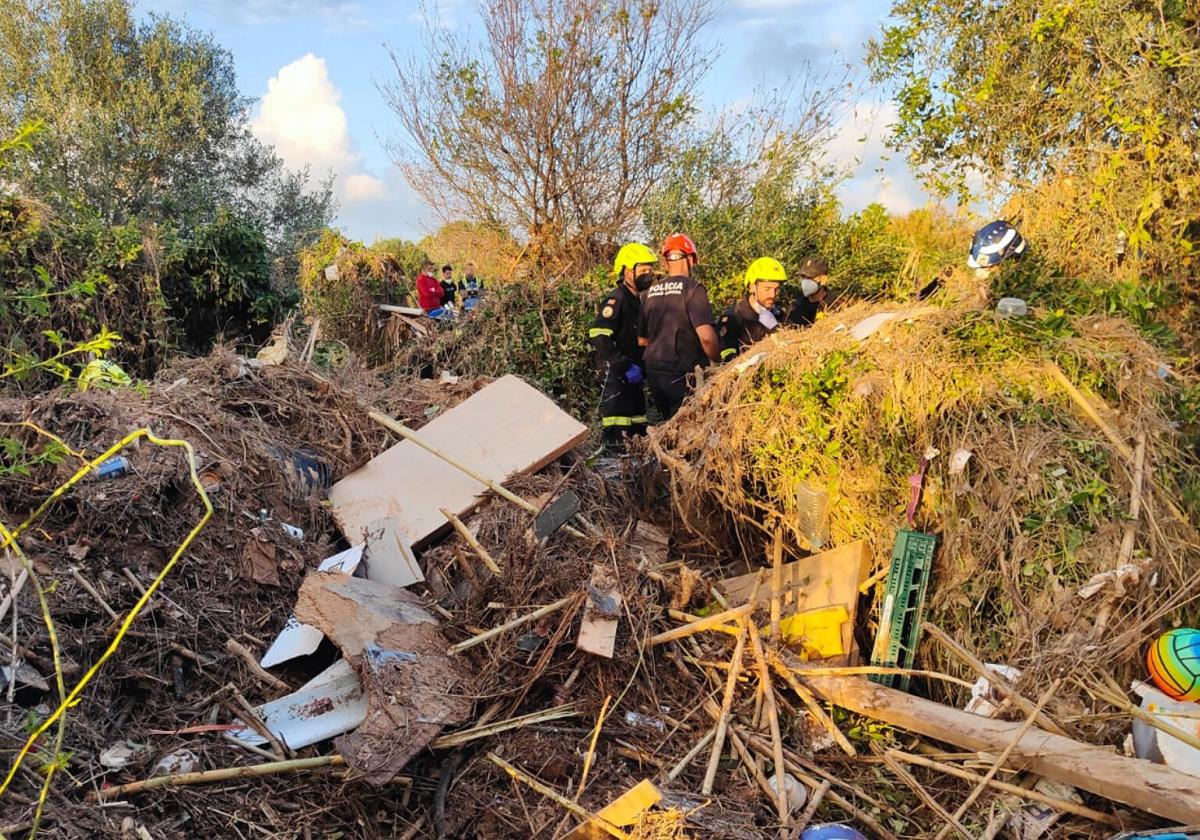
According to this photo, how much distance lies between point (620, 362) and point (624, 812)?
408cm

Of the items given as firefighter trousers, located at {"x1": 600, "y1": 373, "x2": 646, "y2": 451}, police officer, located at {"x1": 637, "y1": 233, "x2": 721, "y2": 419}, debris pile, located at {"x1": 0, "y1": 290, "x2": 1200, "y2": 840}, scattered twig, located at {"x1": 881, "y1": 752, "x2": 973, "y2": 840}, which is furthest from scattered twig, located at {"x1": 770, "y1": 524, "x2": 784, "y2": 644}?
firefighter trousers, located at {"x1": 600, "y1": 373, "x2": 646, "y2": 451}

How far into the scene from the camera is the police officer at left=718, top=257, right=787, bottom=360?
6.34 metres

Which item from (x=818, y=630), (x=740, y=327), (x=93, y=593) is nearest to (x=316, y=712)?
(x=93, y=593)

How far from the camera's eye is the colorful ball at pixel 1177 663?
3.08 meters

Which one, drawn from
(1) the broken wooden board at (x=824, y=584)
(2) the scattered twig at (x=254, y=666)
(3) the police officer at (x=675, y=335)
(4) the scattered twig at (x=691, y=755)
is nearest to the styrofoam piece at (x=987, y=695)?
(1) the broken wooden board at (x=824, y=584)

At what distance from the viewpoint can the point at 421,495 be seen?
5188mm

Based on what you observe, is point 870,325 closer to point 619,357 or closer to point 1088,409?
point 1088,409

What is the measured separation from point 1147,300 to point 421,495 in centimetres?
415

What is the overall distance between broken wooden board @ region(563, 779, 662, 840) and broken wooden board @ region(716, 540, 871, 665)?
1276 mm

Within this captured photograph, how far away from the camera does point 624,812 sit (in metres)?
2.91

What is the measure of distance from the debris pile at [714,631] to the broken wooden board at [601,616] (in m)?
0.02

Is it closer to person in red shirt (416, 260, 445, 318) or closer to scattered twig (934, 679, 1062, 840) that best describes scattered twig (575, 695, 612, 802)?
scattered twig (934, 679, 1062, 840)

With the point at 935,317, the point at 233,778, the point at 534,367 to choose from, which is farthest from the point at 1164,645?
the point at 534,367

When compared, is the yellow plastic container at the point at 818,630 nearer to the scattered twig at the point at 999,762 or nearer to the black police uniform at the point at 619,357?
the scattered twig at the point at 999,762
